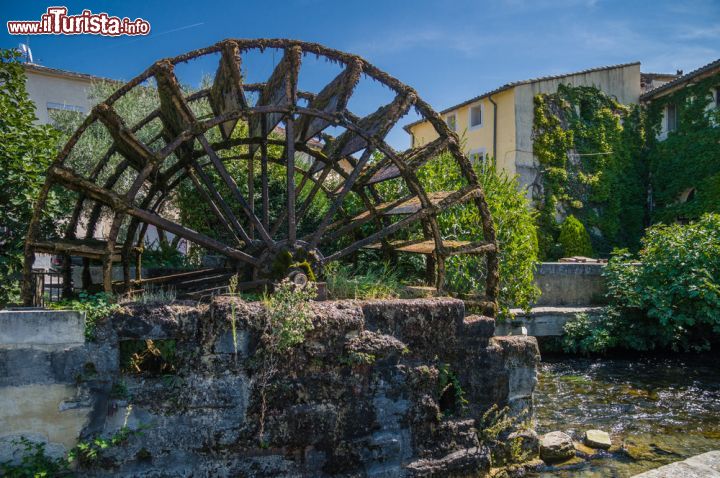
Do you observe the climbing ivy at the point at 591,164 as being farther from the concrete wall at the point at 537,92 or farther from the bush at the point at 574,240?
the bush at the point at 574,240

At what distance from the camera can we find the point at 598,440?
6.08 metres

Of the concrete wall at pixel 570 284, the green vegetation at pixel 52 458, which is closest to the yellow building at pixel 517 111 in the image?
the concrete wall at pixel 570 284

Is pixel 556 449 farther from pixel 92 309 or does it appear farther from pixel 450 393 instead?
pixel 92 309

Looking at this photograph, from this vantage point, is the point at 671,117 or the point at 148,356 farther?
the point at 671,117

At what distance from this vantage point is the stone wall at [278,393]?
389 cm

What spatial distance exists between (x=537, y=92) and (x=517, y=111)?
1044mm

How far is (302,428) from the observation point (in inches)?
173

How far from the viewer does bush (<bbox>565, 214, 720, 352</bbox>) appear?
10.2 metres

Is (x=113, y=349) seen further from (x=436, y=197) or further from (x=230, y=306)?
(x=436, y=197)

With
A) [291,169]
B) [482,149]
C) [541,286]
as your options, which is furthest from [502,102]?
[291,169]

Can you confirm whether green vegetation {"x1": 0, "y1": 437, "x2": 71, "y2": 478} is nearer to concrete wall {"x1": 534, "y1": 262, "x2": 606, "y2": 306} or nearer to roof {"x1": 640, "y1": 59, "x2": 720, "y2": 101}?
concrete wall {"x1": 534, "y1": 262, "x2": 606, "y2": 306}

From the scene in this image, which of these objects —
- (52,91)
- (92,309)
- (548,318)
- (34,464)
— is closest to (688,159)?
(548,318)

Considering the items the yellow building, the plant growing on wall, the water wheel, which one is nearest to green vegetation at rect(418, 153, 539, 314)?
the water wheel

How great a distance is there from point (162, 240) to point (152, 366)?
4.45 m
